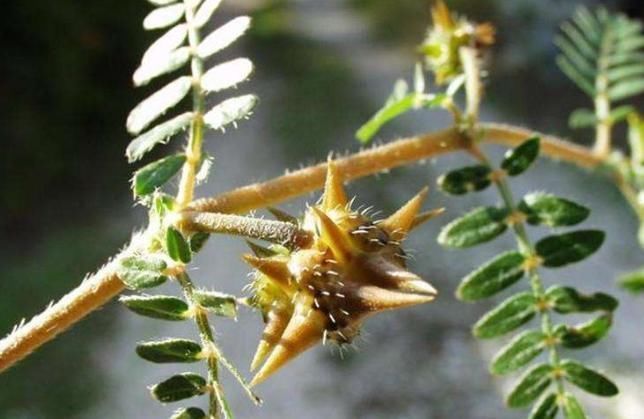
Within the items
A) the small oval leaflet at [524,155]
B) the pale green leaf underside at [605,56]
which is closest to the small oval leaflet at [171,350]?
the small oval leaflet at [524,155]

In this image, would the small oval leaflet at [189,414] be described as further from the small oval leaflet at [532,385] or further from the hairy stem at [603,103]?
the hairy stem at [603,103]

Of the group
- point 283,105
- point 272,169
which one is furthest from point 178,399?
point 283,105

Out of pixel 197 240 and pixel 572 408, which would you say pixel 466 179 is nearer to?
pixel 572 408

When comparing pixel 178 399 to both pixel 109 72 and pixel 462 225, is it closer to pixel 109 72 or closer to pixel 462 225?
pixel 462 225

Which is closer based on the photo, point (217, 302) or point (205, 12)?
point (217, 302)

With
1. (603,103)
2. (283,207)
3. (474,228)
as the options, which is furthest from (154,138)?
(283,207)
